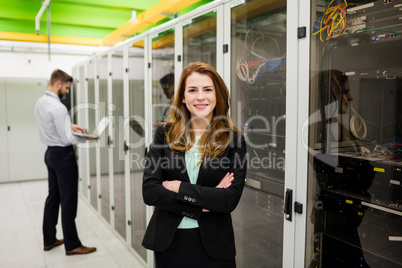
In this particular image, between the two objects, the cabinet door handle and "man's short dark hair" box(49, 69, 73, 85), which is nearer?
the cabinet door handle

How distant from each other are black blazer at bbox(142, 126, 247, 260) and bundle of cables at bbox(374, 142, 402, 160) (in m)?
0.57

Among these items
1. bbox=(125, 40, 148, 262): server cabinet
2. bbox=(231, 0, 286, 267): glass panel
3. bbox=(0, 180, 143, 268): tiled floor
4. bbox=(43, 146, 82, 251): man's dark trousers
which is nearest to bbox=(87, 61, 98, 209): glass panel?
bbox=(0, 180, 143, 268): tiled floor

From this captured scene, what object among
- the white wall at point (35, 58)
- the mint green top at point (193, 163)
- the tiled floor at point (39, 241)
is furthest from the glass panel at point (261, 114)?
the white wall at point (35, 58)

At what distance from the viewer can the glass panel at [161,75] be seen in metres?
2.68

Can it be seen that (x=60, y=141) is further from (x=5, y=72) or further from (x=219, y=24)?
(x=5, y=72)

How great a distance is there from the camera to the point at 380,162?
130 centimetres

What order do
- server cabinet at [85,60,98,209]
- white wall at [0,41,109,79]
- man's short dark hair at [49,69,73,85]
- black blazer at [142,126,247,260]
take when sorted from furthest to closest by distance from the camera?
white wall at [0,41,109,79] < server cabinet at [85,60,98,209] < man's short dark hair at [49,69,73,85] < black blazer at [142,126,247,260]

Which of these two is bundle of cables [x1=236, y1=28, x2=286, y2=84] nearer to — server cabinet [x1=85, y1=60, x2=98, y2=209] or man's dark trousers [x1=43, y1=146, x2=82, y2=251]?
man's dark trousers [x1=43, y1=146, x2=82, y2=251]

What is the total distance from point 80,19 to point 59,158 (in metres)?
2.98

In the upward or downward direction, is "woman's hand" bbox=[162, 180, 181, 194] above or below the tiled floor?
above

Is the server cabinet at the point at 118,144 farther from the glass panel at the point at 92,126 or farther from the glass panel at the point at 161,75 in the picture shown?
the glass panel at the point at 92,126

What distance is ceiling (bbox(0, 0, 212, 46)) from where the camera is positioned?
467cm

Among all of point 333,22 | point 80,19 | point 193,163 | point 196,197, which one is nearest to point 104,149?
point 80,19

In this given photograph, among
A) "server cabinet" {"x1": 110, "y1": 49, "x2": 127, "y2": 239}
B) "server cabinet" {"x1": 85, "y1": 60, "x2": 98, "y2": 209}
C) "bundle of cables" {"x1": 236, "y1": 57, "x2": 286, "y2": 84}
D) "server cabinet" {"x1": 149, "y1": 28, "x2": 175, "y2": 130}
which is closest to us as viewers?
"bundle of cables" {"x1": 236, "y1": 57, "x2": 286, "y2": 84}
